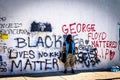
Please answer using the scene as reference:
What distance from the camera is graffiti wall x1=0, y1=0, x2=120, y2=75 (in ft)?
40.5

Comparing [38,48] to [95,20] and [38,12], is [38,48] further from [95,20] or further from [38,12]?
[95,20]

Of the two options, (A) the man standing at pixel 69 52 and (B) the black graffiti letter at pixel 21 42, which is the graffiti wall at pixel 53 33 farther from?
(A) the man standing at pixel 69 52

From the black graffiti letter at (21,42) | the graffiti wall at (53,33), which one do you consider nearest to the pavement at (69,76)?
the graffiti wall at (53,33)

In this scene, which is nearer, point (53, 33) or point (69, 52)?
point (69, 52)

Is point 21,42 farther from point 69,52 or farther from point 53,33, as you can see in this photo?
point 69,52

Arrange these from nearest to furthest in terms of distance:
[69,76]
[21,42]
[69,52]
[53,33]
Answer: [69,76] → [21,42] → [69,52] → [53,33]

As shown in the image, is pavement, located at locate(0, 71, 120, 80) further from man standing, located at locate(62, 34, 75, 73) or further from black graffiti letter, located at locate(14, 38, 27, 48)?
black graffiti letter, located at locate(14, 38, 27, 48)

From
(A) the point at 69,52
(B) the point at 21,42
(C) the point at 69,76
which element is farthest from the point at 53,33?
(C) the point at 69,76

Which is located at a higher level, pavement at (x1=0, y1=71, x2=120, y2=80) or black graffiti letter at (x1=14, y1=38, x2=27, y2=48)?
black graffiti letter at (x1=14, y1=38, x2=27, y2=48)

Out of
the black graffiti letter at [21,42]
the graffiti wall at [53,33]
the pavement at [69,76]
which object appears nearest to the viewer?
the pavement at [69,76]

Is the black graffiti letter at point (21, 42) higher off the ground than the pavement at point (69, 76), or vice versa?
the black graffiti letter at point (21, 42)

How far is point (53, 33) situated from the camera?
13.0 m

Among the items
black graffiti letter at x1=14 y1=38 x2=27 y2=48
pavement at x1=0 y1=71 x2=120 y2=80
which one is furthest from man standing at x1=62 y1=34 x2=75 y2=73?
black graffiti letter at x1=14 y1=38 x2=27 y2=48

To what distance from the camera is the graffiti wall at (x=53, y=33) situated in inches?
487
